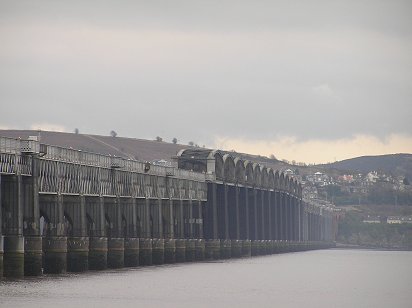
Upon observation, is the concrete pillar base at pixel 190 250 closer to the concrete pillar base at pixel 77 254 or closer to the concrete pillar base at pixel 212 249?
the concrete pillar base at pixel 212 249

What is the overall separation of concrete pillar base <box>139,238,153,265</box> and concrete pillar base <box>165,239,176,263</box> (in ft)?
28.3

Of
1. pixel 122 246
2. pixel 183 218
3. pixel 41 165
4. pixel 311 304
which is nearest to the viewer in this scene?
pixel 311 304

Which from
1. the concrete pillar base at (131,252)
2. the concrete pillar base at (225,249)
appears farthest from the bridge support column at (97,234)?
the concrete pillar base at (225,249)

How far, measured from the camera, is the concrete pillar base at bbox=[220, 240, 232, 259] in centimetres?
18875

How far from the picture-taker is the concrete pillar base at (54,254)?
116 m

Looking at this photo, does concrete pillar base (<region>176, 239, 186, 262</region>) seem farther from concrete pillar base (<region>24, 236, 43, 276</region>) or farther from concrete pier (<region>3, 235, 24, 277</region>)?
concrete pier (<region>3, 235, 24, 277</region>)

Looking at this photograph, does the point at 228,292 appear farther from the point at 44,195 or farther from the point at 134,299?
the point at 44,195

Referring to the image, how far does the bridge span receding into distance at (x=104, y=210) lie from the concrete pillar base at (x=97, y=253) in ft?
0.28

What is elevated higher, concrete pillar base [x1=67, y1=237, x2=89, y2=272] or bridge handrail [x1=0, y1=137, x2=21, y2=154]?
bridge handrail [x1=0, y1=137, x2=21, y2=154]

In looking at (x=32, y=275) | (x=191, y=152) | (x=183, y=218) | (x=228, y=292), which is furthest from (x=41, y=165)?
(x=191, y=152)

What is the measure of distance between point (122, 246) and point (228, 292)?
35426mm

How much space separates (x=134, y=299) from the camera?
93000mm

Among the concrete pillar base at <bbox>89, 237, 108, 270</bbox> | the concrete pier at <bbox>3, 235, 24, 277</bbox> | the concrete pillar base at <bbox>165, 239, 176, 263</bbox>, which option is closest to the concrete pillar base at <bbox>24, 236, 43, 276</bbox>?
the concrete pier at <bbox>3, 235, 24, 277</bbox>

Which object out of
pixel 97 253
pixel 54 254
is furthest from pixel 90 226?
pixel 54 254
